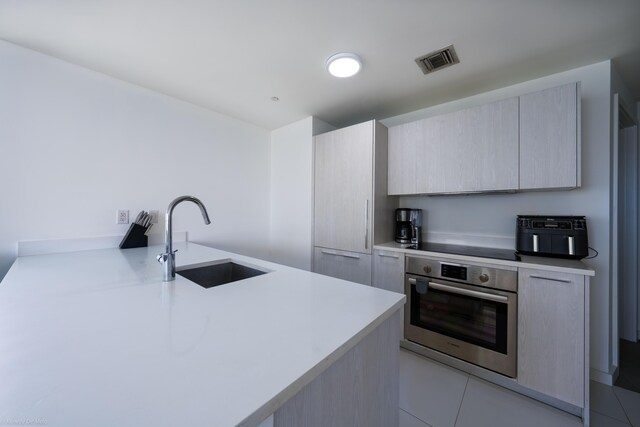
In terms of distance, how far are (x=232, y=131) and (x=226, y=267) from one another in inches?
70.7

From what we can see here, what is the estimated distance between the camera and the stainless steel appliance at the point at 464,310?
1.58 meters

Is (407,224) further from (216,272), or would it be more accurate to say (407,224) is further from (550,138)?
(216,272)

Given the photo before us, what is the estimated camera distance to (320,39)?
1.50 metres

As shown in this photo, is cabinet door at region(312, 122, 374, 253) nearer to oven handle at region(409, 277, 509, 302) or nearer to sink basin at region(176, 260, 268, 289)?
oven handle at region(409, 277, 509, 302)

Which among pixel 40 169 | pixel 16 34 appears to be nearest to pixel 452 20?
pixel 16 34

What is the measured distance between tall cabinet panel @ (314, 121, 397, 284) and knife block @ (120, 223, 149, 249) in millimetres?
1568

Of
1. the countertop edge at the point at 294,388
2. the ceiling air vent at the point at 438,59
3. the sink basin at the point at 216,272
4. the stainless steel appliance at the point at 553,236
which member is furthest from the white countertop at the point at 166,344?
the ceiling air vent at the point at 438,59

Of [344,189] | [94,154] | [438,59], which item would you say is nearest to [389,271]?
[344,189]

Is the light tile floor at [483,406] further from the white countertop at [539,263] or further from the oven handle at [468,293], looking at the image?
the white countertop at [539,263]

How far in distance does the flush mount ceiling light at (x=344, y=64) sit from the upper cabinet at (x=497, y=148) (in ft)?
2.58

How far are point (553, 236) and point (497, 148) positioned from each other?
0.71m

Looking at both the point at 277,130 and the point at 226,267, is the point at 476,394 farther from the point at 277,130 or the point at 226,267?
the point at 277,130

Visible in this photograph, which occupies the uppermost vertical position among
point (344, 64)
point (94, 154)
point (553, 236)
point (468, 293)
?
point (344, 64)

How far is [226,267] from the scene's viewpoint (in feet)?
5.16
